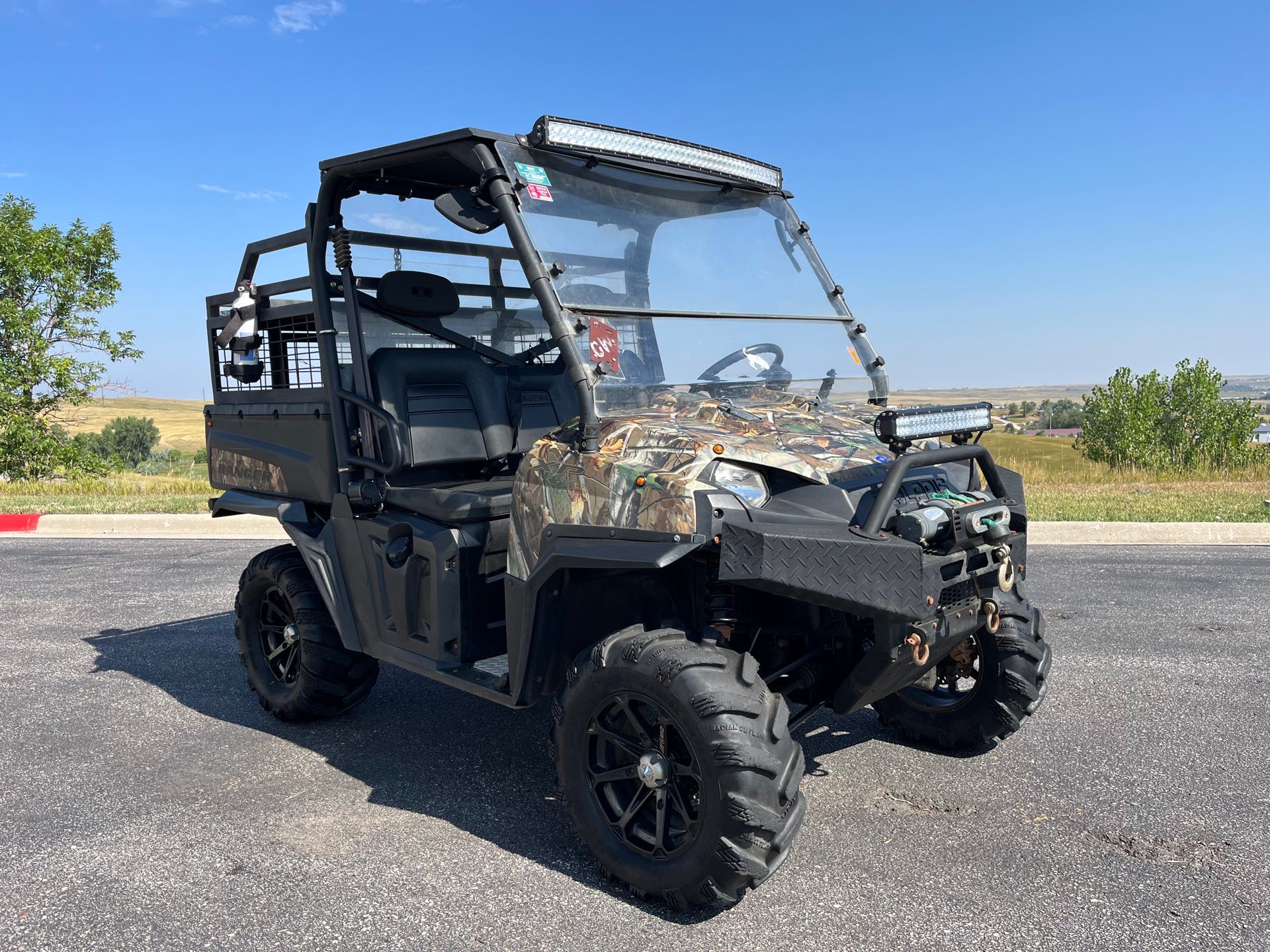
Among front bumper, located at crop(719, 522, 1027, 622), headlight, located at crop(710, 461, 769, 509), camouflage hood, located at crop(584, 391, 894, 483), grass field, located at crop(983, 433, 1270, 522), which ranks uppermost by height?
camouflage hood, located at crop(584, 391, 894, 483)

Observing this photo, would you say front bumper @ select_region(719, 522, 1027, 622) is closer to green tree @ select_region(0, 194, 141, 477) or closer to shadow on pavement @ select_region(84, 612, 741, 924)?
shadow on pavement @ select_region(84, 612, 741, 924)

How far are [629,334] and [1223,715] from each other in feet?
11.4

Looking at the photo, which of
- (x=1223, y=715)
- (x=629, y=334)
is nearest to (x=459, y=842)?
(x=629, y=334)

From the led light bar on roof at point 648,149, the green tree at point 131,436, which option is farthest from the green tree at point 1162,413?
the green tree at point 131,436

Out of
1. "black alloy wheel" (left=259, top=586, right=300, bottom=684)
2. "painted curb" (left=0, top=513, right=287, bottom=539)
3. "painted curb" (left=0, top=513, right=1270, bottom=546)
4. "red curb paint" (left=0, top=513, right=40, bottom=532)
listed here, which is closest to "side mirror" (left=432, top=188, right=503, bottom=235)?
"black alloy wheel" (left=259, top=586, right=300, bottom=684)

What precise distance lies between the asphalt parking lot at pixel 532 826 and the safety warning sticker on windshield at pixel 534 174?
7.89ft

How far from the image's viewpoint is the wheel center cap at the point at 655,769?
317cm

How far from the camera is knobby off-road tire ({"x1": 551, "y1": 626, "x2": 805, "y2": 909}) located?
9.69 feet

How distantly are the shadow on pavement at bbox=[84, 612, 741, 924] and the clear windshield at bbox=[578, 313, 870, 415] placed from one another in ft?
5.21

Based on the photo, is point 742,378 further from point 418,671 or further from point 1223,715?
point 1223,715

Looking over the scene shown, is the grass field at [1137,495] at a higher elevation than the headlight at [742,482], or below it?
below

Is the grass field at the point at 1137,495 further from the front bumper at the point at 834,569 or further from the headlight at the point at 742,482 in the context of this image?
the front bumper at the point at 834,569

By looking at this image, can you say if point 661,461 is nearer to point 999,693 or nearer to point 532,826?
point 532,826

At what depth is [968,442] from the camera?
3709mm
